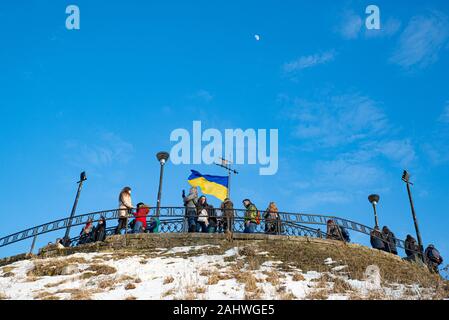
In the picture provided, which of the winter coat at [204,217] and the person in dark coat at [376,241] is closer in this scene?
the winter coat at [204,217]

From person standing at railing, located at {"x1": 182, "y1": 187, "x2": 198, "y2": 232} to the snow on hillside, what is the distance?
2.17m

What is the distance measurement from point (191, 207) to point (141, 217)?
1.77 m

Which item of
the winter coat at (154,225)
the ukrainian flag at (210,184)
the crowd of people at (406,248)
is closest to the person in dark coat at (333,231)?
the crowd of people at (406,248)

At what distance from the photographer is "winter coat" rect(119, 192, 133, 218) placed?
1484 centimetres

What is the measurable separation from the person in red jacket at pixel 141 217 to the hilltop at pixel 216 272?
0.49 m

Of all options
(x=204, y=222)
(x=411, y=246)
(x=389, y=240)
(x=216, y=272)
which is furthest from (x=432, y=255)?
(x=216, y=272)

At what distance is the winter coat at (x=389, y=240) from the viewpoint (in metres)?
15.8

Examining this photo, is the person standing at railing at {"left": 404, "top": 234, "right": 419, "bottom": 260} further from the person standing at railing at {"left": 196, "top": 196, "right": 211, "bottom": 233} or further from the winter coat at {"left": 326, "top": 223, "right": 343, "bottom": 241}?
the person standing at railing at {"left": 196, "top": 196, "right": 211, "bottom": 233}

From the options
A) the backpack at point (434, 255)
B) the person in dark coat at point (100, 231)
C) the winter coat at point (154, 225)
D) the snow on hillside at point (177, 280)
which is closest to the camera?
the snow on hillside at point (177, 280)

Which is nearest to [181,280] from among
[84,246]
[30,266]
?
[30,266]

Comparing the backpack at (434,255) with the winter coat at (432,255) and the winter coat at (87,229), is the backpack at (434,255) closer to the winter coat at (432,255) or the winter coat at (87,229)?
the winter coat at (432,255)

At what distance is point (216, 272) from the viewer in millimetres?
10391
